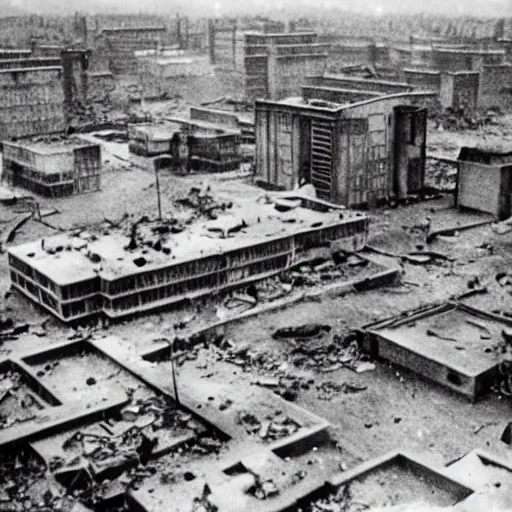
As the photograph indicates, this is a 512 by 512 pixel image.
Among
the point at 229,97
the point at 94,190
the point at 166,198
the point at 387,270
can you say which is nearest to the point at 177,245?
the point at 387,270

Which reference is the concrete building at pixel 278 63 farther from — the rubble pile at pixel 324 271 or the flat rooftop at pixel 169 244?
the rubble pile at pixel 324 271

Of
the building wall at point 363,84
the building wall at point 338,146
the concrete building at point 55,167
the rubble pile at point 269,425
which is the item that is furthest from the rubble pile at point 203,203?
the building wall at point 363,84

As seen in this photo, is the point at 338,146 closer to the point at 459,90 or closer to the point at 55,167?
the point at 55,167

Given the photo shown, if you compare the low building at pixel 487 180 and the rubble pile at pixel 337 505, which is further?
the low building at pixel 487 180

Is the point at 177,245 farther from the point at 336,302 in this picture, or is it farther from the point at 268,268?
the point at 336,302

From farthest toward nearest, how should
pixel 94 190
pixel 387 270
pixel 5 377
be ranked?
pixel 94 190 < pixel 387 270 < pixel 5 377

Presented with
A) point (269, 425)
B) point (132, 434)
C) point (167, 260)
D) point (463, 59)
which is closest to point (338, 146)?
point (167, 260)
